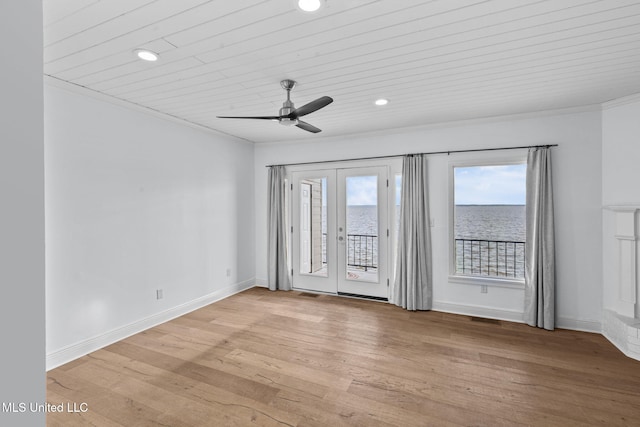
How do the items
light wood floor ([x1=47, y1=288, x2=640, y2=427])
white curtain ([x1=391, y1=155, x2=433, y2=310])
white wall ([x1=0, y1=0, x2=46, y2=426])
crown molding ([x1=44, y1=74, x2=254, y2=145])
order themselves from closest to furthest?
1. white wall ([x1=0, y1=0, x2=46, y2=426])
2. light wood floor ([x1=47, y1=288, x2=640, y2=427])
3. crown molding ([x1=44, y1=74, x2=254, y2=145])
4. white curtain ([x1=391, y1=155, x2=433, y2=310])

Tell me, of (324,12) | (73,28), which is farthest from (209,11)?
(73,28)

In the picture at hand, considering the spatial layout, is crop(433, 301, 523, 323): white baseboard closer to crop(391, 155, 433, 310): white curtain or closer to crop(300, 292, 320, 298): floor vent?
crop(391, 155, 433, 310): white curtain

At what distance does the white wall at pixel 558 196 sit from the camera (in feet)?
11.7

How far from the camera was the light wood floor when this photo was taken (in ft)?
7.11

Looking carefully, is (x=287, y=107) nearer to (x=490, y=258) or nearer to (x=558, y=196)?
(x=558, y=196)

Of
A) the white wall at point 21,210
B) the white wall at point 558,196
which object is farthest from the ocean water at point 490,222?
the white wall at point 21,210

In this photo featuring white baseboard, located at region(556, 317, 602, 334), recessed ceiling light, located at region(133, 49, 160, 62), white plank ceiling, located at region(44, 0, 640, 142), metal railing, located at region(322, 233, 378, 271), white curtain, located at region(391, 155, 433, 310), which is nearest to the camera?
white plank ceiling, located at region(44, 0, 640, 142)

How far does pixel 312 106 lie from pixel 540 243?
3268 mm

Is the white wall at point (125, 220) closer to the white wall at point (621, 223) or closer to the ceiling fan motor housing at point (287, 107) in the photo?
the ceiling fan motor housing at point (287, 107)

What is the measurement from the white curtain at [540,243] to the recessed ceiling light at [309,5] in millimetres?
3371

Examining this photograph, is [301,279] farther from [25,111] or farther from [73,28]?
[25,111]

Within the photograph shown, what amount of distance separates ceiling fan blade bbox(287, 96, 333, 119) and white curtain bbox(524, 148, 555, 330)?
289 cm

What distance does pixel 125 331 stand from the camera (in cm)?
343

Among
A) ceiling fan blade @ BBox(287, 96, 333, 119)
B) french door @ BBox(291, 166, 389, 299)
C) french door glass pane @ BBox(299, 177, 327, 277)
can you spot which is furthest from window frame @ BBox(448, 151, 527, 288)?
ceiling fan blade @ BBox(287, 96, 333, 119)
